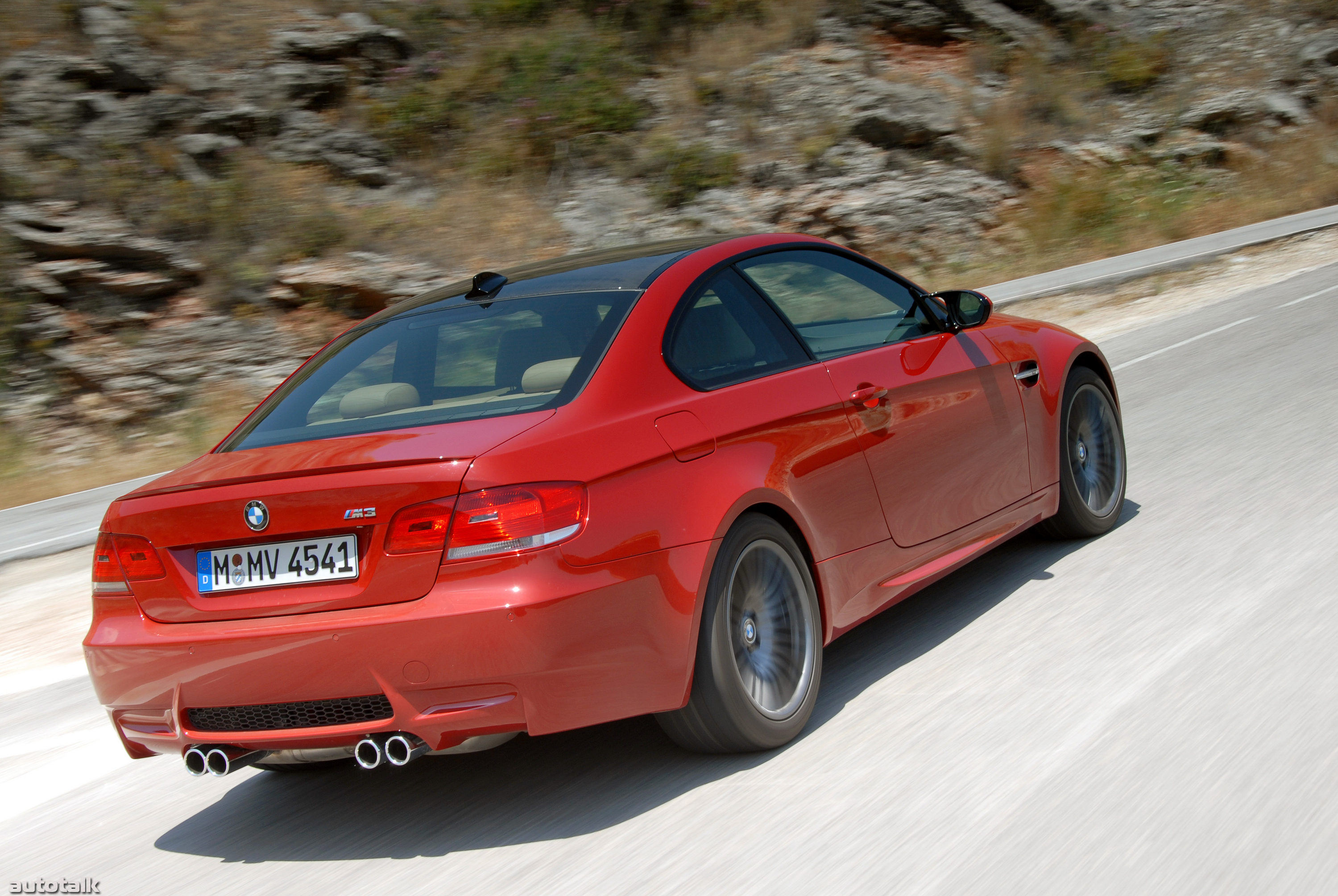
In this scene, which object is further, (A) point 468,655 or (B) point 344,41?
(B) point 344,41

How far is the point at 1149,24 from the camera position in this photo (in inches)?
1180

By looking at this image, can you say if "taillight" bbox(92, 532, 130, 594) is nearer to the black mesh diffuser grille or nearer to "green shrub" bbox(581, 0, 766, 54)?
the black mesh diffuser grille

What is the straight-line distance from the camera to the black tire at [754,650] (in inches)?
140

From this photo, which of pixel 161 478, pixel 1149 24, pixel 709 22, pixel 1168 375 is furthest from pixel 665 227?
pixel 161 478

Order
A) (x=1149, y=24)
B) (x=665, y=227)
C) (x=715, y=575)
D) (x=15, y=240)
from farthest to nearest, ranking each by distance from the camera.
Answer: (x=1149, y=24), (x=665, y=227), (x=15, y=240), (x=715, y=575)

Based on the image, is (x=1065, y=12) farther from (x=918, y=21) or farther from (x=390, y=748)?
(x=390, y=748)

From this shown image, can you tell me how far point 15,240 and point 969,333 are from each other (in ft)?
46.7

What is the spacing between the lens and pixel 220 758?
133 inches

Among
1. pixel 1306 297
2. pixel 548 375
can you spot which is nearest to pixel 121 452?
pixel 548 375

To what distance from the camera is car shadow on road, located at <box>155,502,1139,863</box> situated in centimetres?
349

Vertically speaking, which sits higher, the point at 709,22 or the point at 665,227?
the point at 709,22

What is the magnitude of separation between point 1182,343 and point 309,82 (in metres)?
14.8

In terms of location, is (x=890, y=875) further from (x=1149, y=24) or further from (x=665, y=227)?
(x=1149, y=24)

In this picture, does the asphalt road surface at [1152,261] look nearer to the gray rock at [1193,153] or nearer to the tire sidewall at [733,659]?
the gray rock at [1193,153]
